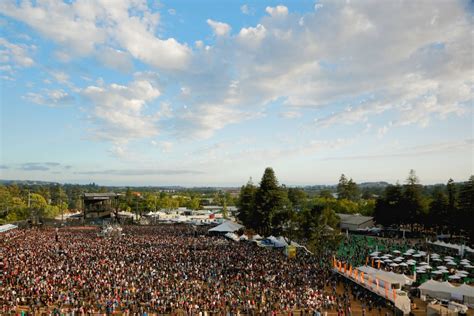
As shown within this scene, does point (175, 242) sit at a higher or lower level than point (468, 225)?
lower

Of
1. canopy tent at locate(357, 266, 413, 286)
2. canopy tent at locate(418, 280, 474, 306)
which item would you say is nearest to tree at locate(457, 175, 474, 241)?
canopy tent at locate(357, 266, 413, 286)

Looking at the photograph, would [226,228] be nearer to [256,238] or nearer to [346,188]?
[256,238]

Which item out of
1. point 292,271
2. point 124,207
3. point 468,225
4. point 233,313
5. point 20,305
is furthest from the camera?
point 124,207

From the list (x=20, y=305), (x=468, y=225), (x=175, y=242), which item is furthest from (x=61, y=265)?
(x=468, y=225)

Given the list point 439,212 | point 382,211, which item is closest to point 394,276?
point 439,212

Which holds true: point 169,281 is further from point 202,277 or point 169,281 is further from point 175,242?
point 175,242

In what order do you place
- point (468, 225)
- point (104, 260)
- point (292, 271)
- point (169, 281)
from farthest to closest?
point (468, 225), point (104, 260), point (292, 271), point (169, 281)

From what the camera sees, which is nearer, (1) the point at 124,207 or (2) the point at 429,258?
(2) the point at 429,258

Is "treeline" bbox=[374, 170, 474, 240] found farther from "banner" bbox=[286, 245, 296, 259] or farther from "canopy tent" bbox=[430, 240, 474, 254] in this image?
"banner" bbox=[286, 245, 296, 259]

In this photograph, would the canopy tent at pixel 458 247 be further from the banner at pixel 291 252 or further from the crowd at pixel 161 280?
the banner at pixel 291 252
